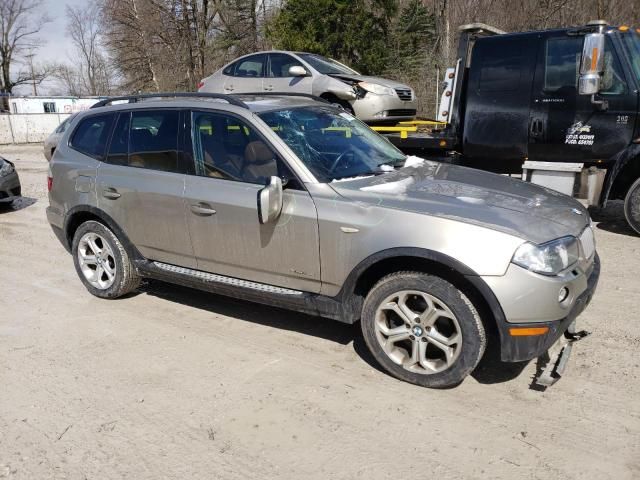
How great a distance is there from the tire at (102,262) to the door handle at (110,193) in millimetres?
326

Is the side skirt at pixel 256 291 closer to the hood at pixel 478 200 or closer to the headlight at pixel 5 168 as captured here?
the hood at pixel 478 200

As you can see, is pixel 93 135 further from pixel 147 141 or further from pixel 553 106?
pixel 553 106

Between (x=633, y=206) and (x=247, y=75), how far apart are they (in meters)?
7.04

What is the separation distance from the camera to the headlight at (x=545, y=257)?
297cm

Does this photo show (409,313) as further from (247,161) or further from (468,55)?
(468,55)

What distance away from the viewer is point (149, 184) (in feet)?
14.4

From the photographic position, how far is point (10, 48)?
6406cm

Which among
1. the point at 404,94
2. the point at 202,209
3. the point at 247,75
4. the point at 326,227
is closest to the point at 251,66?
the point at 247,75

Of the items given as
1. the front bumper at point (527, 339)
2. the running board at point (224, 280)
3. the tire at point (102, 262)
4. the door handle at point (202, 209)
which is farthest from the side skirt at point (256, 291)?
the front bumper at point (527, 339)

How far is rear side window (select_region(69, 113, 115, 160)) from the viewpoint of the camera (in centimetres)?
487

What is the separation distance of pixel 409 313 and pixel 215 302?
2.20 meters

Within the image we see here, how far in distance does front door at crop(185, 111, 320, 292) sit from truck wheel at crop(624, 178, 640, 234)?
183 inches

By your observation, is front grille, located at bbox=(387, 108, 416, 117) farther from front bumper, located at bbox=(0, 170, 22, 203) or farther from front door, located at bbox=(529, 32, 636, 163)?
front bumper, located at bbox=(0, 170, 22, 203)

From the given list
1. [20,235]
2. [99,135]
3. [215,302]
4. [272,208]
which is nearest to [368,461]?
[272,208]
